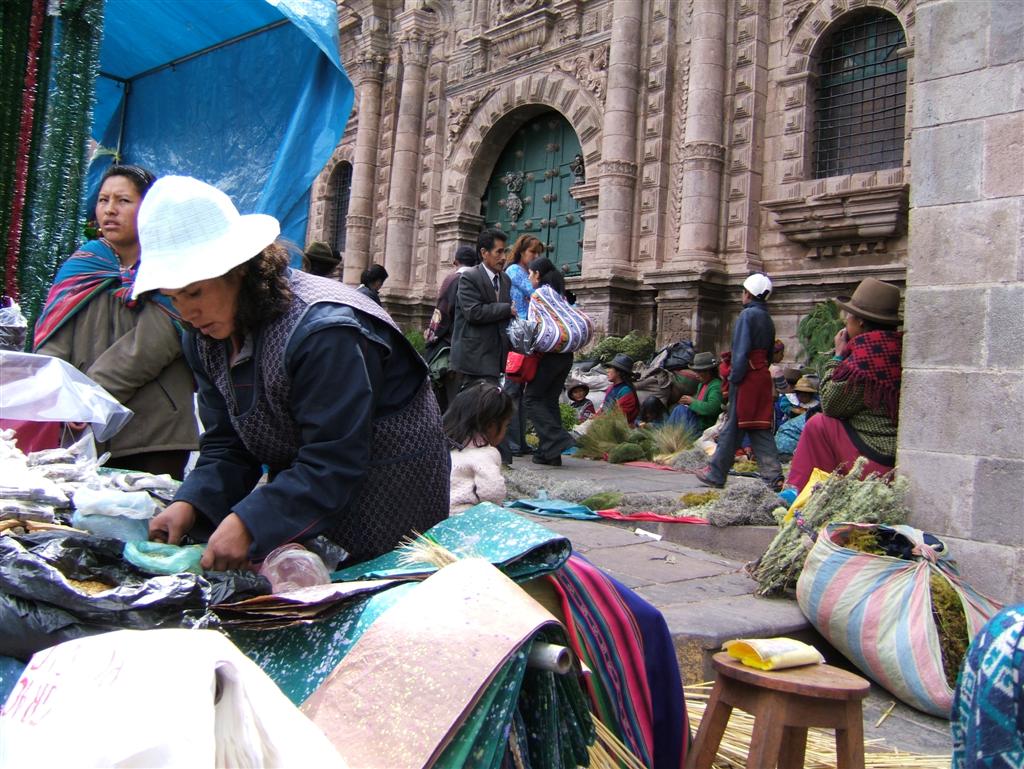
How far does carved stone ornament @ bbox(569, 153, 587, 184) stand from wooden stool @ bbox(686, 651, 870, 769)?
12.0 metres

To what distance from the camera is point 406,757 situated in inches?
64.2

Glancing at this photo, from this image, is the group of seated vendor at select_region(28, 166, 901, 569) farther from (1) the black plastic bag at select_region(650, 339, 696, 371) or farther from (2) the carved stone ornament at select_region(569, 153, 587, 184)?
(2) the carved stone ornament at select_region(569, 153, 587, 184)

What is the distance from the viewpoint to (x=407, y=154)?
16875 millimetres

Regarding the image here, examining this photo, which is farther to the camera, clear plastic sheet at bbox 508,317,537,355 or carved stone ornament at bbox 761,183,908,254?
carved stone ornament at bbox 761,183,908,254

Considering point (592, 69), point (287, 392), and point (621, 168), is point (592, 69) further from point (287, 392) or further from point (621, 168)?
point (287, 392)

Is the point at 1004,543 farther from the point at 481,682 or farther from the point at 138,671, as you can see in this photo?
the point at 138,671

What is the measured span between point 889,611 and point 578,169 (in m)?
11.1

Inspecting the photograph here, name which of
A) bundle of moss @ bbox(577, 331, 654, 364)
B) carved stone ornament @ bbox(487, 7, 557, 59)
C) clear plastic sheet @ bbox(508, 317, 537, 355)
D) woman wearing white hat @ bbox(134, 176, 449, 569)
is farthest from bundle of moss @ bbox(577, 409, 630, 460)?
carved stone ornament @ bbox(487, 7, 557, 59)

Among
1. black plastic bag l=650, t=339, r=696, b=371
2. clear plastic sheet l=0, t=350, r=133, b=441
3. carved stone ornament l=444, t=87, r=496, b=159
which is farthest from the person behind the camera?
carved stone ornament l=444, t=87, r=496, b=159

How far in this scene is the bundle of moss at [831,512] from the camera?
13.6 feet

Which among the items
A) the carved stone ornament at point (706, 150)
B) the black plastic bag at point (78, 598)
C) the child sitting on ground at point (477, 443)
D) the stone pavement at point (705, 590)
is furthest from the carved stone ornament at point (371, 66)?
the black plastic bag at point (78, 598)

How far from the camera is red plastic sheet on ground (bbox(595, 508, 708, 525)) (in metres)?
5.64

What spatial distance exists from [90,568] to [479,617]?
0.88m

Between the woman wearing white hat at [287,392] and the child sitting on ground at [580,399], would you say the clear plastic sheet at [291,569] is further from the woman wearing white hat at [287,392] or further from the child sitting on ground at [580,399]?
the child sitting on ground at [580,399]
